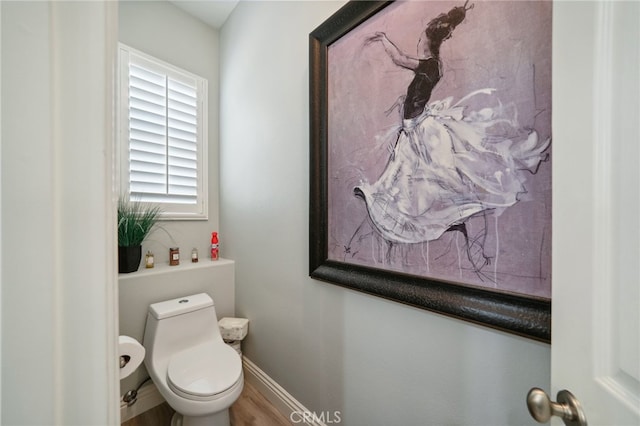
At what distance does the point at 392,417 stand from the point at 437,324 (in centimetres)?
45

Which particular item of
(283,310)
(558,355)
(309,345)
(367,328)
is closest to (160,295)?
(283,310)

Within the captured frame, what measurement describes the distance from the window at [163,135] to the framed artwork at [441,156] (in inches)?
47.6

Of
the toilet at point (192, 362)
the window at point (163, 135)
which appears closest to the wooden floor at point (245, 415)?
the toilet at point (192, 362)

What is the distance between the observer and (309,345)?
1.24m

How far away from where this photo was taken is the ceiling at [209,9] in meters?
1.72

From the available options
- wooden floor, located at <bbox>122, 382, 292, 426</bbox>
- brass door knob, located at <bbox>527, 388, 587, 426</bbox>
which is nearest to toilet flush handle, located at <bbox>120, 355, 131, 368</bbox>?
wooden floor, located at <bbox>122, 382, 292, 426</bbox>

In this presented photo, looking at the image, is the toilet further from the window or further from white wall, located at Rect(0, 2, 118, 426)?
white wall, located at Rect(0, 2, 118, 426)

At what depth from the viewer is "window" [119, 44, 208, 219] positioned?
154cm

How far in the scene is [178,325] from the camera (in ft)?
4.49

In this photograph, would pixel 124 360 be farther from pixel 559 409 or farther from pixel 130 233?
pixel 559 409

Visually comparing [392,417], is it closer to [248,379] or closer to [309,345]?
[309,345]

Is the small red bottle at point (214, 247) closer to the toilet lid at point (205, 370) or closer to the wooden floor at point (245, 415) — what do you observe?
the toilet lid at point (205, 370)

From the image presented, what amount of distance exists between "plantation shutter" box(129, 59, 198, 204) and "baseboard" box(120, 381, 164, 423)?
120 cm

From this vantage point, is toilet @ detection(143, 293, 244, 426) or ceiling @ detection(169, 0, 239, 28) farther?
ceiling @ detection(169, 0, 239, 28)
